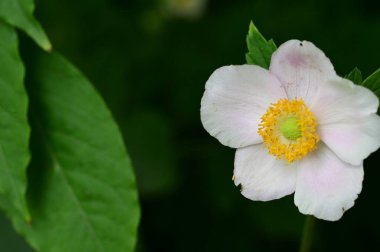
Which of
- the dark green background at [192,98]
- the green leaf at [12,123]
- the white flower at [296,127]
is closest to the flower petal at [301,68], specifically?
the white flower at [296,127]

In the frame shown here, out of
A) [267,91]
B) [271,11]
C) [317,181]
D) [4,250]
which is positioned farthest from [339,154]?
→ [271,11]

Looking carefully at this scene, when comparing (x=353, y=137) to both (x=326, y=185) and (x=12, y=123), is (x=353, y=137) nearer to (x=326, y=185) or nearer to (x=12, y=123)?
(x=326, y=185)

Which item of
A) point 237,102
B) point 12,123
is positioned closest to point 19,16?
point 12,123

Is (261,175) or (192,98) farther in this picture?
(192,98)

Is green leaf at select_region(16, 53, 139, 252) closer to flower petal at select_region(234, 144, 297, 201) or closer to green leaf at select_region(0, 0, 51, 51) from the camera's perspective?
green leaf at select_region(0, 0, 51, 51)

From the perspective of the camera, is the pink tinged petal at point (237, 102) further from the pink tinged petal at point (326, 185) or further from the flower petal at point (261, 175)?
the pink tinged petal at point (326, 185)

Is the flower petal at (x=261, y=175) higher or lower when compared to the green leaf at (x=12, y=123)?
lower

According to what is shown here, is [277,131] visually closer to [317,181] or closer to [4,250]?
[317,181]
